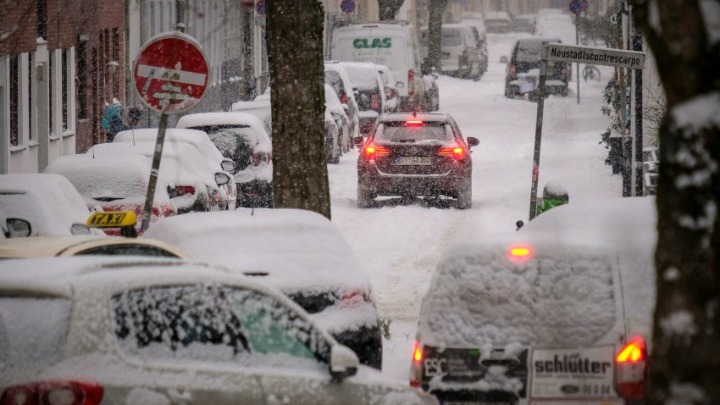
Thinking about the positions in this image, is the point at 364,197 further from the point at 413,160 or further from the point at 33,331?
the point at 33,331

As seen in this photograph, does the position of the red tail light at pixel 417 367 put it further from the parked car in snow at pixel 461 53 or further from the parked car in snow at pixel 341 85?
the parked car in snow at pixel 461 53

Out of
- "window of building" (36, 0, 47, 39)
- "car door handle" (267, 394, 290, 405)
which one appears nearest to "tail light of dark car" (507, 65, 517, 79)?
"window of building" (36, 0, 47, 39)

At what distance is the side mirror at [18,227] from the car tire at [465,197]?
36.0 ft

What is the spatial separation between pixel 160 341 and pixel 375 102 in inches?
1234

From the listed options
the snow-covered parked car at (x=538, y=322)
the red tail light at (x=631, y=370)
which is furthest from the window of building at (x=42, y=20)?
the red tail light at (x=631, y=370)

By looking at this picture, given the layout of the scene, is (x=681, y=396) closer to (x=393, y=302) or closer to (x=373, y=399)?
(x=373, y=399)

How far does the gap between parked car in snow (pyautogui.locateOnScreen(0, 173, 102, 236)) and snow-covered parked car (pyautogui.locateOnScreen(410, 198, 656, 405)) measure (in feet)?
18.6

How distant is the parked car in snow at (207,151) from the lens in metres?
20.8

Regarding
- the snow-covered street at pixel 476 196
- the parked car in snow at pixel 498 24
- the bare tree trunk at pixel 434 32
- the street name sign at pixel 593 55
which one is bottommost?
the snow-covered street at pixel 476 196

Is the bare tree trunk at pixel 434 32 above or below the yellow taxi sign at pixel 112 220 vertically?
above

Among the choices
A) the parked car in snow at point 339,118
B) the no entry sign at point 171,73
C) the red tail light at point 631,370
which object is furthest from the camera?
the parked car in snow at point 339,118

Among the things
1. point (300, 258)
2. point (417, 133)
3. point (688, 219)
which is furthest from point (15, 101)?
point (688, 219)

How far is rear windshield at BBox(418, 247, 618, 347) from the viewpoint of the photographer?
8578 millimetres

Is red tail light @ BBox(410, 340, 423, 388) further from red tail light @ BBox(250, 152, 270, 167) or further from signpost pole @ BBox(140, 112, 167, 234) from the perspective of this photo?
red tail light @ BBox(250, 152, 270, 167)
